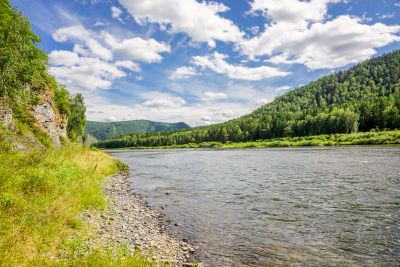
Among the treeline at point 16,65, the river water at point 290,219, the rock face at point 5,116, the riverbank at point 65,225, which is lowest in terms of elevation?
the river water at point 290,219

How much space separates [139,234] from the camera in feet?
55.0

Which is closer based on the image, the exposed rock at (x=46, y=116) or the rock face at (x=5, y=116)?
the rock face at (x=5, y=116)

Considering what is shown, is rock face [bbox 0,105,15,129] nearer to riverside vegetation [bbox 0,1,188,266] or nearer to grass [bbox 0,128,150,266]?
riverside vegetation [bbox 0,1,188,266]

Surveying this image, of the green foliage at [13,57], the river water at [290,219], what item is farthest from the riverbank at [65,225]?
the green foliage at [13,57]

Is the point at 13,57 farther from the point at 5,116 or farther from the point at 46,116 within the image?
the point at 46,116

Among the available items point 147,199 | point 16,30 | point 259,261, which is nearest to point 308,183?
point 147,199

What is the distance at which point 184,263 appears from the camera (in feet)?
44.1

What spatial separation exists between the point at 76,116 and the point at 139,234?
276 feet

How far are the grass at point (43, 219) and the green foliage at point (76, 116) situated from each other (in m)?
71.7

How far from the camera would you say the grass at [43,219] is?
981 cm

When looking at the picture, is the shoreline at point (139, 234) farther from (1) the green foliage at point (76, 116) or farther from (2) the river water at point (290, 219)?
(1) the green foliage at point (76, 116)

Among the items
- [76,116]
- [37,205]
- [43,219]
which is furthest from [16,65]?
[76,116]

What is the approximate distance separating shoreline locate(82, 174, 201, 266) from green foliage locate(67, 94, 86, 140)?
72127 millimetres

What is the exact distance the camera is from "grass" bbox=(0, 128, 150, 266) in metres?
9.81
